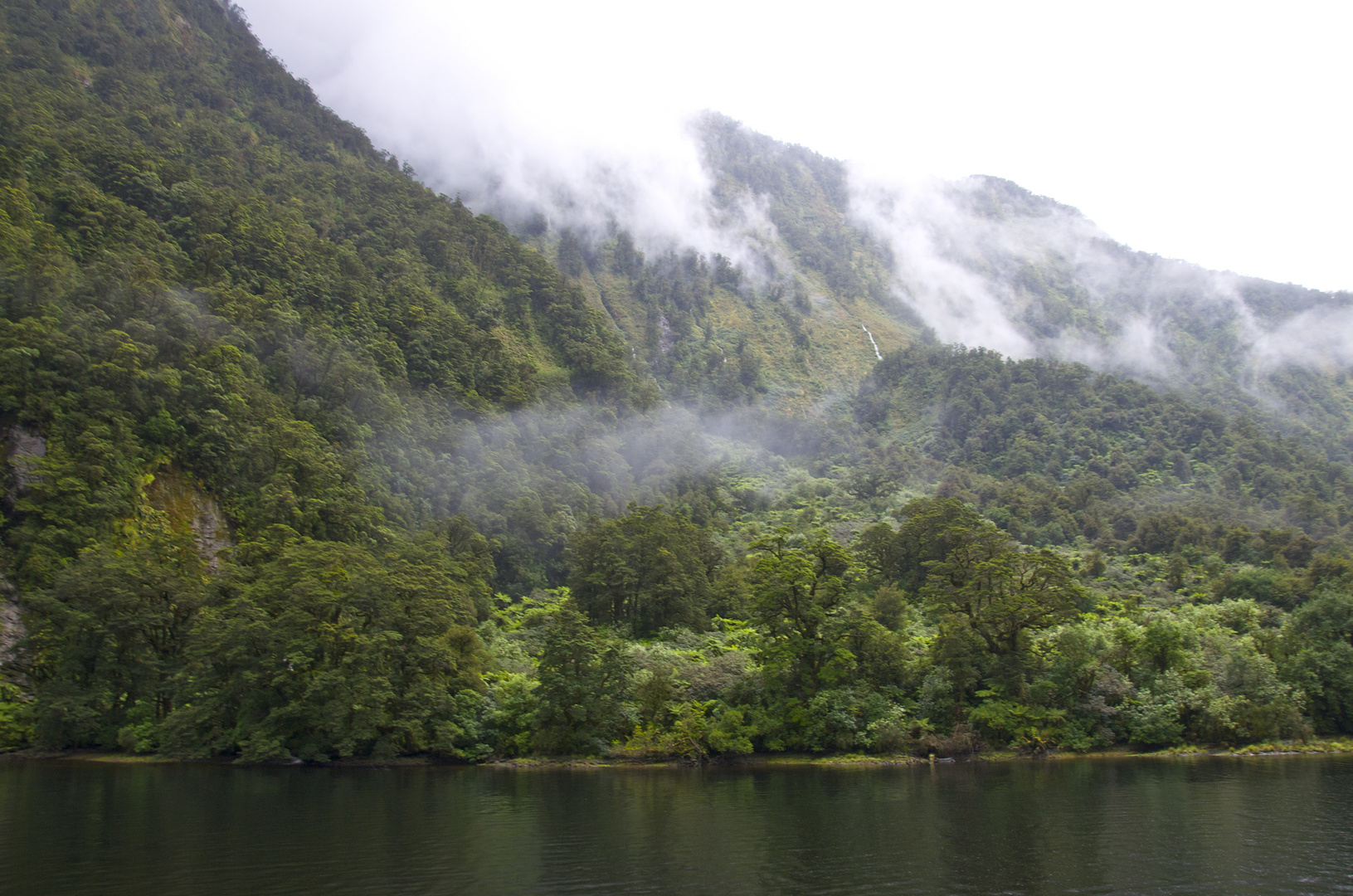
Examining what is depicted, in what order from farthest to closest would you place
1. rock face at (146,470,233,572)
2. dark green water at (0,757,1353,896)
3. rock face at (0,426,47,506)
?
rock face at (146,470,233,572), rock face at (0,426,47,506), dark green water at (0,757,1353,896)

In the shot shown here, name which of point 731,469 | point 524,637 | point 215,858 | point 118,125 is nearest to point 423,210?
point 118,125

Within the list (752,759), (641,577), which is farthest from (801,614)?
(641,577)

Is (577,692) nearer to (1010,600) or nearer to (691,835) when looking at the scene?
(691,835)

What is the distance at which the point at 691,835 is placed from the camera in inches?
1077

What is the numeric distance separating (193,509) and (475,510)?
27.4 metres

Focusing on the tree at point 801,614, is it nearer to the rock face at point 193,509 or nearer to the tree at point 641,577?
the tree at point 641,577

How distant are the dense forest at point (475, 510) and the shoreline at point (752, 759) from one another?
90cm

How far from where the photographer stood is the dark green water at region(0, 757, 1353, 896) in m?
20.9

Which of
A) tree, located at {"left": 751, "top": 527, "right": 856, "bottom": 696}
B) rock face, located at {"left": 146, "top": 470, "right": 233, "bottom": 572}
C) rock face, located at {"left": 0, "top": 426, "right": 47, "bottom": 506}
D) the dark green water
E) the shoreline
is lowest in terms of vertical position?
the shoreline

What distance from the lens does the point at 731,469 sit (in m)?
127

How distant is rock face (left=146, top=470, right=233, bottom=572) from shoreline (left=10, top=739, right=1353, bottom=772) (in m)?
17.6

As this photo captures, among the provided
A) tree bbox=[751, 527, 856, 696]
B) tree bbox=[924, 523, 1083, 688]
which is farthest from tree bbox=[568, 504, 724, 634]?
tree bbox=[924, 523, 1083, 688]

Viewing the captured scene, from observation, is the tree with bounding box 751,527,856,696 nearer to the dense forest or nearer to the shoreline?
the dense forest

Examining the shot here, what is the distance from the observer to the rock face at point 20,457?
58.2m
